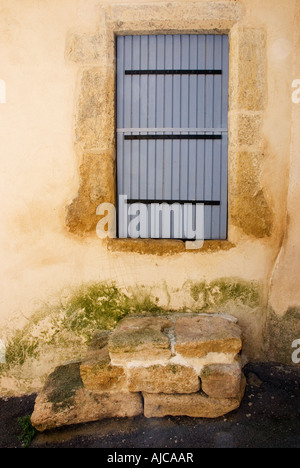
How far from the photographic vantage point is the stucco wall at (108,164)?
288cm

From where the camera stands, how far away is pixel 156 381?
2.46m

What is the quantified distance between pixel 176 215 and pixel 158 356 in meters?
1.26

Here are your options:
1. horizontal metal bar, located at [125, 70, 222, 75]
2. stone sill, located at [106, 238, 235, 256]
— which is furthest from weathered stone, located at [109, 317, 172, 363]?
horizontal metal bar, located at [125, 70, 222, 75]

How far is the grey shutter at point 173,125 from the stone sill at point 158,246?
15 cm

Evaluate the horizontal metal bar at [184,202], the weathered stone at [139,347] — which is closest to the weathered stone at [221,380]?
the weathered stone at [139,347]

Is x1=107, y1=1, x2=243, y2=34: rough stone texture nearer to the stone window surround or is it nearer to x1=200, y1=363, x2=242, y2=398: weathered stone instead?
the stone window surround

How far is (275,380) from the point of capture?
2.82 meters

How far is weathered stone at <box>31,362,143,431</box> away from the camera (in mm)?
2441

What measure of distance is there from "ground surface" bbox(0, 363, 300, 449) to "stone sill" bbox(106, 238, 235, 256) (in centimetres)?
114

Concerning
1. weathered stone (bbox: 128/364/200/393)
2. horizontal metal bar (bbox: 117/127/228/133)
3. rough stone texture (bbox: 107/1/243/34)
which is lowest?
weathered stone (bbox: 128/364/200/393)

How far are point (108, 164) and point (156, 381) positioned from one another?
69.3 inches

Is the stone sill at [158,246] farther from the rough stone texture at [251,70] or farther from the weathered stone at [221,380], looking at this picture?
the rough stone texture at [251,70]

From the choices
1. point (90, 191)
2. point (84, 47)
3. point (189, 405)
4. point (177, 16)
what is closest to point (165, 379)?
point (189, 405)

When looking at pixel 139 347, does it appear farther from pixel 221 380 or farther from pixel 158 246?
pixel 158 246
